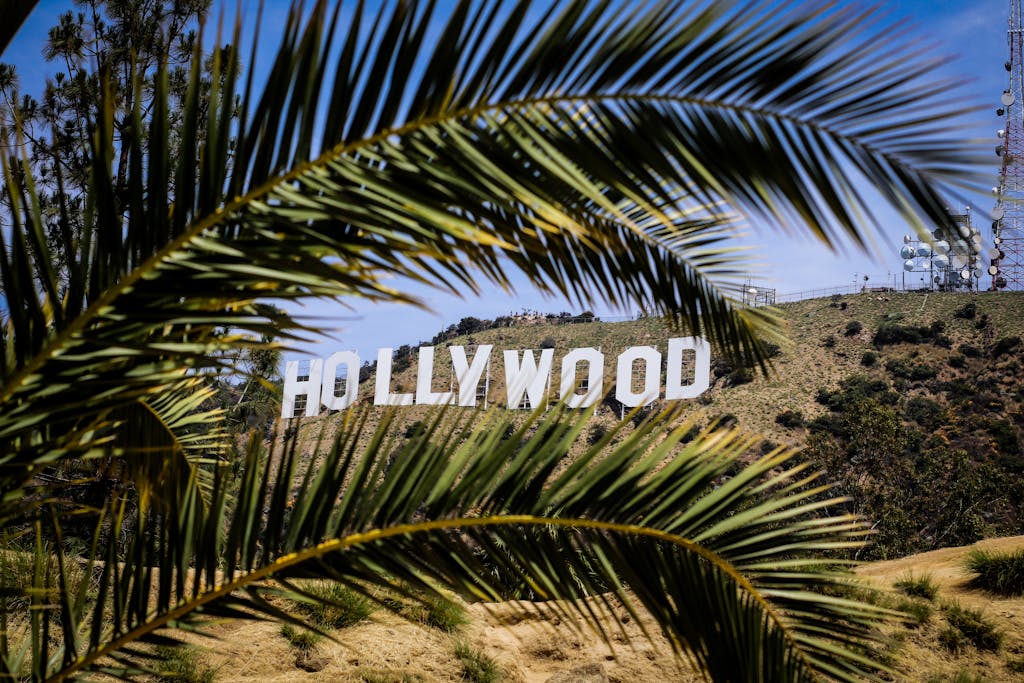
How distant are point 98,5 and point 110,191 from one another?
11.2 m

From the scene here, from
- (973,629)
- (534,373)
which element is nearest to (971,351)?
(534,373)

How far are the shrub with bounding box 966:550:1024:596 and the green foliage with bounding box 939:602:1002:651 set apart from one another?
1037mm

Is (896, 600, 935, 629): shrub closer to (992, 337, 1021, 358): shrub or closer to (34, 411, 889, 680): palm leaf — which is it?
(34, 411, 889, 680): palm leaf

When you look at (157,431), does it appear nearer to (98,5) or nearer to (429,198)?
(429,198)

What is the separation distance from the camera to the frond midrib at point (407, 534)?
192 cm

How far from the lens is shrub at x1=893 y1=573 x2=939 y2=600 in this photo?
8898 millimetres

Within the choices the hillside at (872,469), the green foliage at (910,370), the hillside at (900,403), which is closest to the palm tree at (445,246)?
the hillside at (872,469)

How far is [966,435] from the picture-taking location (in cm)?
3953

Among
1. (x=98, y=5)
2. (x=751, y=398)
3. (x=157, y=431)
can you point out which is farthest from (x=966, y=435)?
(x=157, y=431)

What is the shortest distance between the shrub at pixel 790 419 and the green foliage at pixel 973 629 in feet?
112

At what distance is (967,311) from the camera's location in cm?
4831

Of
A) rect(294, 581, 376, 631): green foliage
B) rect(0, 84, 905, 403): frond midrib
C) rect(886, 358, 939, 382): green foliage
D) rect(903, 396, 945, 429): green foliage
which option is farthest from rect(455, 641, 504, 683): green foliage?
rect(886, 358, 939, 382): green foliage

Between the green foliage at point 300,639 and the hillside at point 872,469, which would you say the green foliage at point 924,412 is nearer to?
the hillside at point 872,469

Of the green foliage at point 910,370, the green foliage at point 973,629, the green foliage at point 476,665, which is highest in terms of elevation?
the green foliage at point 910,370
